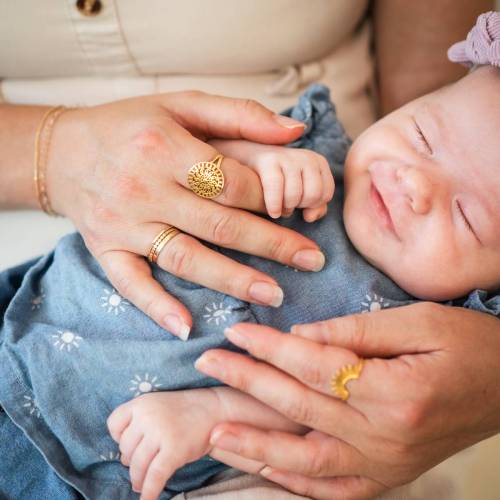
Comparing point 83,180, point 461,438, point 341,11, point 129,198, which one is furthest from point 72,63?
point 461,438

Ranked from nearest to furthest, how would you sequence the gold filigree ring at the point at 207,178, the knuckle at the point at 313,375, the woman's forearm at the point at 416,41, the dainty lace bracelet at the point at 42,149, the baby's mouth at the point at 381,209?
the knuckle at the point at 313,375, the gold filigree ring at the point at 207,178, the baby's mouth at the point at 381,209, the dainty lace bracelet at the point at 42,149, the woman's forearm at the point at 416,41

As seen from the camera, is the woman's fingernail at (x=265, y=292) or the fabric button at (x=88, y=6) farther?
the fabric button at (x=88, y=6)

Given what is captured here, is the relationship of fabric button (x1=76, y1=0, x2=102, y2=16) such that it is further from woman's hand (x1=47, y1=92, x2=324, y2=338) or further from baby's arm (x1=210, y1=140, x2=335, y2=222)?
baby's arm (x1=210, y1=140, x2=335, y2=222)

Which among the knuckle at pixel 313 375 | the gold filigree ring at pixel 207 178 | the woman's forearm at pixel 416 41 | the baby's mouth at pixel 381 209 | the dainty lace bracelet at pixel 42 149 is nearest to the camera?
the knuckle at pixel 313 375

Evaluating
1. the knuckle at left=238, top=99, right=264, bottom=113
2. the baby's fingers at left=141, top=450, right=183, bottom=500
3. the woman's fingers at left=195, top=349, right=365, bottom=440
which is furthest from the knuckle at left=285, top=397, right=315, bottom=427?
the knuckle at left=238, top=99, right=264, bottom=113

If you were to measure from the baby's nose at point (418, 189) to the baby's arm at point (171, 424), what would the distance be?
0.46 meters

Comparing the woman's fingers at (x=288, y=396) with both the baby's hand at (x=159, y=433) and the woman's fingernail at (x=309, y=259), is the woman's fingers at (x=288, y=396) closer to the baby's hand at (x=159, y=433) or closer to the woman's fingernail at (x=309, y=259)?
the baby's hand at (x=159, y=433)

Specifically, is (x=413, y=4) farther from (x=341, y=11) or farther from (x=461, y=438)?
(x=461, y=438)

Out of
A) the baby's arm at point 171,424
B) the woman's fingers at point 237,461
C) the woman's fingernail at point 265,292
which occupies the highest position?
the woman's fingernail at point 265,292

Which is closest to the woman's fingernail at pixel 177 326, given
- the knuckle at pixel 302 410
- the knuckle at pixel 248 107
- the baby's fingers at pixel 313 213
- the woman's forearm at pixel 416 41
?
the knuckle at pixel 302 410

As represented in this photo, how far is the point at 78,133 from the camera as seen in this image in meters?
1.06

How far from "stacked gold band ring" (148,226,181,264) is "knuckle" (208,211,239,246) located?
0.08 meters

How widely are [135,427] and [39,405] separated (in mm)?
201

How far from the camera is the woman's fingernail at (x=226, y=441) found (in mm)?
822
